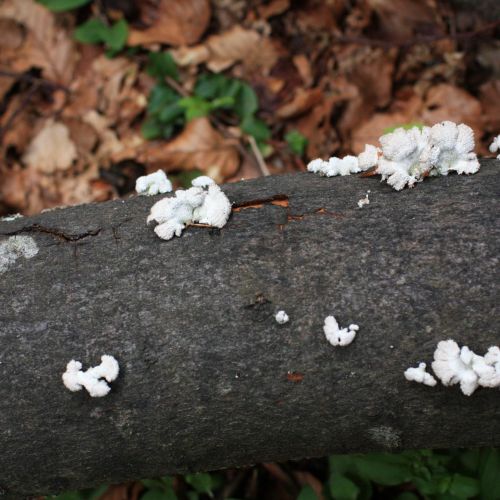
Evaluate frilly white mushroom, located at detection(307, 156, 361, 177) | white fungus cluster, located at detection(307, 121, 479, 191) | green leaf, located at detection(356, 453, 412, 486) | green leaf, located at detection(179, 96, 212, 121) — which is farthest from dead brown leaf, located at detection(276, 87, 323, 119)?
green leaf, located at detection(356, 453, 412, 486)

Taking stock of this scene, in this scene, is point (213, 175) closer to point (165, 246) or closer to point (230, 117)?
point (230, 117)

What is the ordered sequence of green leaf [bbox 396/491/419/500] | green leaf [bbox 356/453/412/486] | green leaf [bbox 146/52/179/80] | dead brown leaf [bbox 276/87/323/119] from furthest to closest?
green leaf [bbox 146/52/179/80] → dead brown leaf [bbox 276/87/323/119] → green leaf [bbox 396/491/419/500] → green leaf [bbox 356/453/412/486]

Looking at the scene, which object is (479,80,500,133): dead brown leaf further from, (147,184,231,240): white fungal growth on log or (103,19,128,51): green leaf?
(147,184,231,240): white fungal growth on log

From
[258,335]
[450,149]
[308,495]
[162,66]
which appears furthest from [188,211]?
[162,66]

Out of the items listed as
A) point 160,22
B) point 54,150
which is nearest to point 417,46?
point 160,22

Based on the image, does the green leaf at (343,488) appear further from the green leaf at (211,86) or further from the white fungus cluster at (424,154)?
the green leaf at (211,86)
